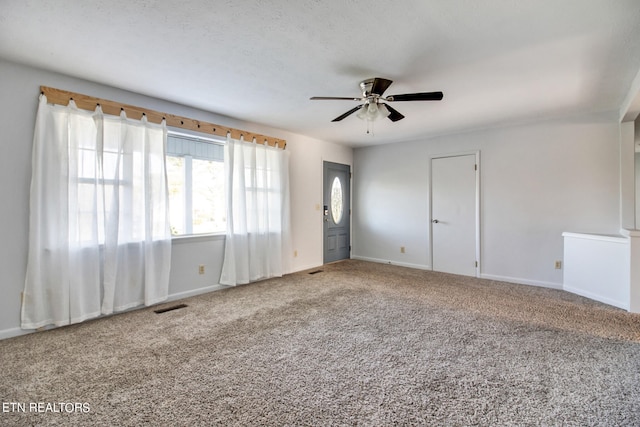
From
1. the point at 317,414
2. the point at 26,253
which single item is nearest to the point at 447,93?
the point at 317,414

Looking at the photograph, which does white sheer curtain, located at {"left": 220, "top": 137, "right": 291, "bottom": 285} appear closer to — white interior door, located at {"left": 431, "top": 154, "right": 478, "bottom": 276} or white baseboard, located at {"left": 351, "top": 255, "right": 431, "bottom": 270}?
white baseboard, located at {"left": 351, "top": 255, "right": 431, "bottom": 270}

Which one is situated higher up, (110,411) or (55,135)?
(55,135)

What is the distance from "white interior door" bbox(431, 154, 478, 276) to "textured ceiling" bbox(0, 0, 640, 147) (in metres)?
1.58

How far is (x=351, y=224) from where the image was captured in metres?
6.68

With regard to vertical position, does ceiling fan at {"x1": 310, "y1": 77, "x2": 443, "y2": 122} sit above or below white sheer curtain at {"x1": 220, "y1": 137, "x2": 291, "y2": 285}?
above

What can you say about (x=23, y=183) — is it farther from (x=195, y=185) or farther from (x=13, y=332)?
(x=195, y=185)

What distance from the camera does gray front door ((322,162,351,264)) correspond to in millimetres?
6051

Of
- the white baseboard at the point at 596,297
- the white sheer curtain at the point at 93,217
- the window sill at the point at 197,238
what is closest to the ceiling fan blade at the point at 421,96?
the white sheer curtain at the point at 93,217

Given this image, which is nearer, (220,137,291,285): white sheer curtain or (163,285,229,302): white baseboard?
(163,285,229,302): white baseboard

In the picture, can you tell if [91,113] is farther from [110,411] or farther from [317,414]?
[317,414]

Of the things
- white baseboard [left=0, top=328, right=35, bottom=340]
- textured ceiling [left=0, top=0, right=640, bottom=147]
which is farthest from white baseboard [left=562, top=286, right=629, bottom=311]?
white baseboard [left=0, top=328, right=35, bottom=340]

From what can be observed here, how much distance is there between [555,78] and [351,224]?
4.34m

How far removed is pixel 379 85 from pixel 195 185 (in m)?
2.79

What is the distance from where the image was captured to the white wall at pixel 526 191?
4074 mm
